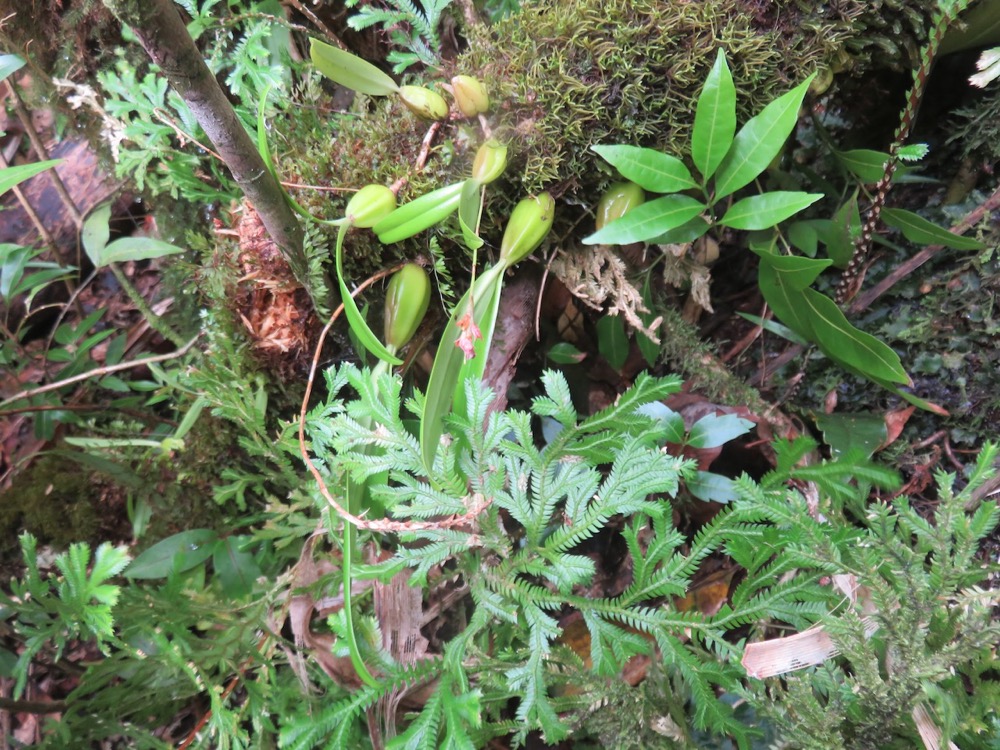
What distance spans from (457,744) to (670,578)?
0.49 metres

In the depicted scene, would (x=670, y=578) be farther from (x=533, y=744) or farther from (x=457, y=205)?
(x=457, y=205)

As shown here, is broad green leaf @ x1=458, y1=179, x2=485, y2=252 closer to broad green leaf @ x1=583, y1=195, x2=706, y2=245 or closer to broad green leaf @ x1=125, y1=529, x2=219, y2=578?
broad green leaf @ x1=583, y1=195, x2=706, y2=245

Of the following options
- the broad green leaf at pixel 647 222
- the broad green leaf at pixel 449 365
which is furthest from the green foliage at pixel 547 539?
the broad green leaf at pixel 647 222

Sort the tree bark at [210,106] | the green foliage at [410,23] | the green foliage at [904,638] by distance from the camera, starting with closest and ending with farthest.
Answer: the tree bark at [210,106] → the green foliage at [904,638] → the green foliage at [410,23]

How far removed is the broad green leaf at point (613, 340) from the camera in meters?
1.58

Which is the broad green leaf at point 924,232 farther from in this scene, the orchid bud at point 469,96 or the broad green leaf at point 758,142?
the orchid bud at point 469,96

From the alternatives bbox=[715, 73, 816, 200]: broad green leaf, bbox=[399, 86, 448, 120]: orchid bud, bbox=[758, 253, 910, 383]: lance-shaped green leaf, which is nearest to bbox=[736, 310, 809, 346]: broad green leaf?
bbox=[758, 253, 910, 383]: lance-shaped green leaf

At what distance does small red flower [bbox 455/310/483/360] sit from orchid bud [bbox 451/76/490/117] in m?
0.48

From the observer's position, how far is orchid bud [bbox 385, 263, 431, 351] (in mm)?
1381

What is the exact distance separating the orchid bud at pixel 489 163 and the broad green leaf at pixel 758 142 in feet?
1.54

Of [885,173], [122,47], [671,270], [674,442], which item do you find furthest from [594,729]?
[122,47]

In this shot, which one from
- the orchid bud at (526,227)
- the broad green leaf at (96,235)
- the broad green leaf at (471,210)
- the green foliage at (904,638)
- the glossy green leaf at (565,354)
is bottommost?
the green foliage at (904,638)

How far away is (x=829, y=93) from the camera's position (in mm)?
1515

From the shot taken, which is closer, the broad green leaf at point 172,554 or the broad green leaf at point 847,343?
the broad green leaf at point 847,343
